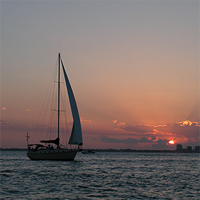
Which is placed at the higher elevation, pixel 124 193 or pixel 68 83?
pixel 68 83

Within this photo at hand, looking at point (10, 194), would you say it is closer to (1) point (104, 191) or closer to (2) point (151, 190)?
(1) point (104, 191)

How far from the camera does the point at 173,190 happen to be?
30.6 m

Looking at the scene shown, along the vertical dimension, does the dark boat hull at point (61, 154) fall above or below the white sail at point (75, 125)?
below

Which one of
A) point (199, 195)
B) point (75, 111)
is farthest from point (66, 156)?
point (199, 195)

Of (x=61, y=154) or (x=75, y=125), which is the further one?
(x=75, y=125)

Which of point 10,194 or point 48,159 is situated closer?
point 10,194

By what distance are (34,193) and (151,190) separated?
11370 millimetres

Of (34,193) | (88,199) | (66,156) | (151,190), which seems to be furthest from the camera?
(66,156)

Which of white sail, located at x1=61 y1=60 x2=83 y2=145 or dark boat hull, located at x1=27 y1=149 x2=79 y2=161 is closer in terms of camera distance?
dark boat hull, located at x1=27 y1=149 x2=79 y2=161

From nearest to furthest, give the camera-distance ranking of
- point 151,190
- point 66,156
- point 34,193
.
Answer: point 34,193 < point 151,190 < point 66,156

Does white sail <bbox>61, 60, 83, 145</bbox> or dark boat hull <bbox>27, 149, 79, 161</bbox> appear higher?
white sail <bbox>61, 60, 83, 145</bbox>

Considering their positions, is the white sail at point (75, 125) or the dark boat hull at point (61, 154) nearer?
the dark boat hull at point (61, 154)

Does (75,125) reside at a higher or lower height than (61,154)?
higher

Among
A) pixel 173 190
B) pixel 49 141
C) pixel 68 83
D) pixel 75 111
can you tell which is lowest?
pixel 173 190
